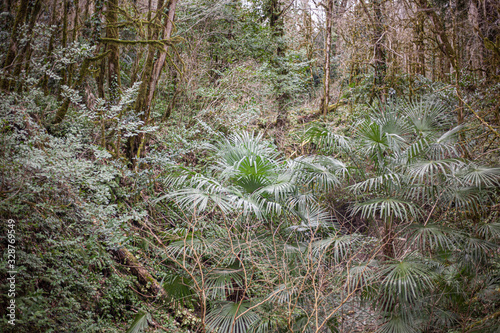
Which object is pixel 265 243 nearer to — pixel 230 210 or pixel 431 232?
pixel 230 210

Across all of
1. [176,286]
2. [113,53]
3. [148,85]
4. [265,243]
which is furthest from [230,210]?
[113,53]

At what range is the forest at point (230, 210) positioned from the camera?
10.0 ft

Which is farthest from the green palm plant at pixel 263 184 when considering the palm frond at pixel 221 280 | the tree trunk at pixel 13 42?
the tree trunk at pixel 13 42

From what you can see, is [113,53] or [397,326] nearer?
[397,326]

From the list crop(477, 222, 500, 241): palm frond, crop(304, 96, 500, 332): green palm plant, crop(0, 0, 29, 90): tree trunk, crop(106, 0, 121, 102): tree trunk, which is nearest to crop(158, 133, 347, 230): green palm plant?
crop(304, 96, 500, 332): green palm plant

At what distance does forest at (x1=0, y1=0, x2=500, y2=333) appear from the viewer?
3051 mm

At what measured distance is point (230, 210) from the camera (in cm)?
360

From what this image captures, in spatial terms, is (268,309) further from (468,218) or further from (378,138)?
(468,218)

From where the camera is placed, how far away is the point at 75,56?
13.7 ft

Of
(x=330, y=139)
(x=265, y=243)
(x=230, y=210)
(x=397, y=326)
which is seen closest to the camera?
(x=397, y=326)

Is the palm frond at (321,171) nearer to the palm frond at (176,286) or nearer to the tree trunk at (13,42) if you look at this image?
the palm frond at (176,286)

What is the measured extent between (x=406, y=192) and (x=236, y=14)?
6654 millimetres

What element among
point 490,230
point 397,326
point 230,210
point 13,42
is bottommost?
point 397,326

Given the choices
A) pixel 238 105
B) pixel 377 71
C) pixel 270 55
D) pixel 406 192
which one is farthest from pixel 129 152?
pixel 377 71
